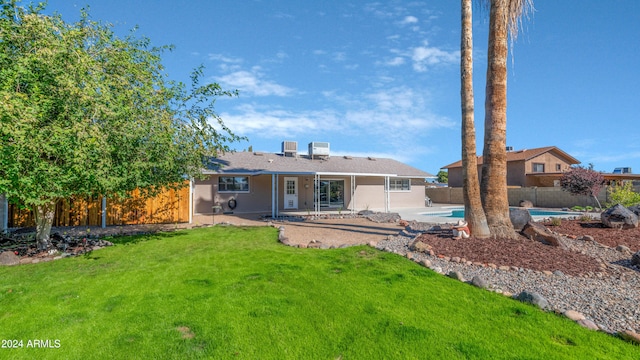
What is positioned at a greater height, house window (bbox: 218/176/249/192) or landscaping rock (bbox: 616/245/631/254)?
house window (bbox: 218/176/249/192)

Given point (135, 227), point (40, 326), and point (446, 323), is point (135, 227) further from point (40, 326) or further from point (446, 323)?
point (446, 323)

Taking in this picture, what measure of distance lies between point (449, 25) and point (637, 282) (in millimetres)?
9975

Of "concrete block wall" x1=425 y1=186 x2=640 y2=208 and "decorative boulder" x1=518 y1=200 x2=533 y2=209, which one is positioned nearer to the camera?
"concrete block wall" x1=425 y1=186 x2=640 y2=208

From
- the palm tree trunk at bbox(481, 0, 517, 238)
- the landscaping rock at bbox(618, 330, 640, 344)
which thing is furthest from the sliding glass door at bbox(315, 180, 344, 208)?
the landscaping rock at bbox(618, 330, 640, 344)

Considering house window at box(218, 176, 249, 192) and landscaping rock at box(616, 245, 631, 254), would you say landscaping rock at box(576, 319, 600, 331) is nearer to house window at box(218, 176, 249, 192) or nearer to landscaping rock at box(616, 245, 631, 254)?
landscaping rock at box(616, 245, 631, 254)

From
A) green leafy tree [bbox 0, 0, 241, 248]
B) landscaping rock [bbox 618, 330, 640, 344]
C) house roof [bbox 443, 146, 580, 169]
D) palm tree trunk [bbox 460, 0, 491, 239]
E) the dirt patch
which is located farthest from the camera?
house roof [bbox 443, 146, 580, 169]

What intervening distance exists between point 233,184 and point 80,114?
12.2 m

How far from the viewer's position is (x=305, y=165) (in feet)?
66.8

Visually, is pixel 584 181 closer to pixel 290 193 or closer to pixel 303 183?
pixel 303 183

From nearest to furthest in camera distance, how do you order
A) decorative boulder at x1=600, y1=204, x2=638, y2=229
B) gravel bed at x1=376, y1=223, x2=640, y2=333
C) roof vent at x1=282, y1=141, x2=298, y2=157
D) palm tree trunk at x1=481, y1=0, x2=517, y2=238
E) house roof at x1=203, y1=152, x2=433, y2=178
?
gravel bed at x1=376, y1=223, x2=640, y2=333, palm tree trunk at x1=481, y1=0, x2=517, y2=238, decorative boulder at x1=600, y1=204, x2=638, y2=229, house roof at x1=203, y1=152, x2=433, y2=178, roof vent at x1=282, y1=141, x2=298, y2=157

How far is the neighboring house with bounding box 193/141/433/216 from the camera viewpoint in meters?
18.0

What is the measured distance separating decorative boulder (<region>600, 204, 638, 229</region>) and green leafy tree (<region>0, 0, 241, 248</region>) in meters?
14.1

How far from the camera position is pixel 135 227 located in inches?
484

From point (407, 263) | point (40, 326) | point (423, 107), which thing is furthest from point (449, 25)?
point (40, 326)
